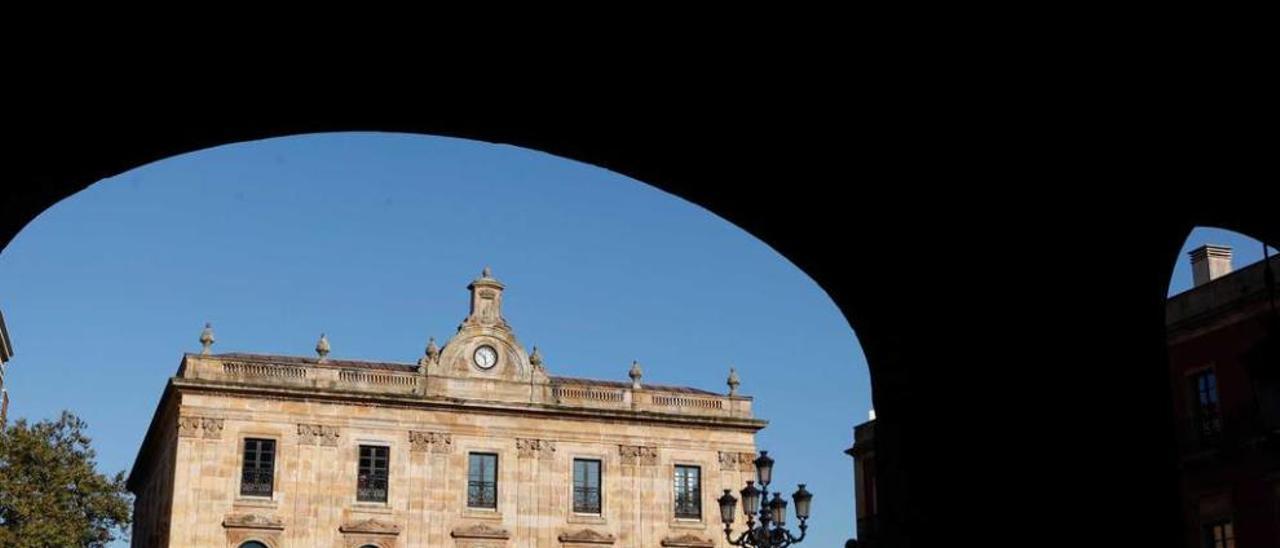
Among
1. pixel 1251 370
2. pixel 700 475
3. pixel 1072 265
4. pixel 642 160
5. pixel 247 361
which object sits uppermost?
pixel 247 361

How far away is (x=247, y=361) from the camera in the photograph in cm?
3503

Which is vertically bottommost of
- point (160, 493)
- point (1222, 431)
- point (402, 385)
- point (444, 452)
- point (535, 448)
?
point (1222, 431)

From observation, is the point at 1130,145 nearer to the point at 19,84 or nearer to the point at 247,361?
the point at 19,84

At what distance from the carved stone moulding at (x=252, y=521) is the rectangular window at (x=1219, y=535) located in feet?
71.2

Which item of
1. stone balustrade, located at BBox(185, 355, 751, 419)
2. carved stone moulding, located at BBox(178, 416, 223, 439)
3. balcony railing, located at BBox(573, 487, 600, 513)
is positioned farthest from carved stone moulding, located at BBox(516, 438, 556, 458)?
carved stone moulding, located at BBox(178, 416, 223, 439)

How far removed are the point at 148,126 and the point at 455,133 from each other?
1.20 m

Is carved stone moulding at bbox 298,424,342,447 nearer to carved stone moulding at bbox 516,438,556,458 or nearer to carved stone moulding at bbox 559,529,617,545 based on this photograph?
carved stone moulding at bbox 516,438,556,458

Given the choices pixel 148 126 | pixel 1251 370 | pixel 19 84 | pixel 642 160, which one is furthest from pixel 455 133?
pixel 1251 370

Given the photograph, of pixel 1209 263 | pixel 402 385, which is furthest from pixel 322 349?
pixel 1209 263

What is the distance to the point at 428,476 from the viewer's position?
35438 millimetres

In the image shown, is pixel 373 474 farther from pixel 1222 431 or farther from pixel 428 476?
pixel 1222 431

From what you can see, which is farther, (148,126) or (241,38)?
(148,126)

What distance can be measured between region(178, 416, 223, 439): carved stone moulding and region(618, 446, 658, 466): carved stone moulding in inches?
427

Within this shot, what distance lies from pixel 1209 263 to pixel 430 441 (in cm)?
1981
